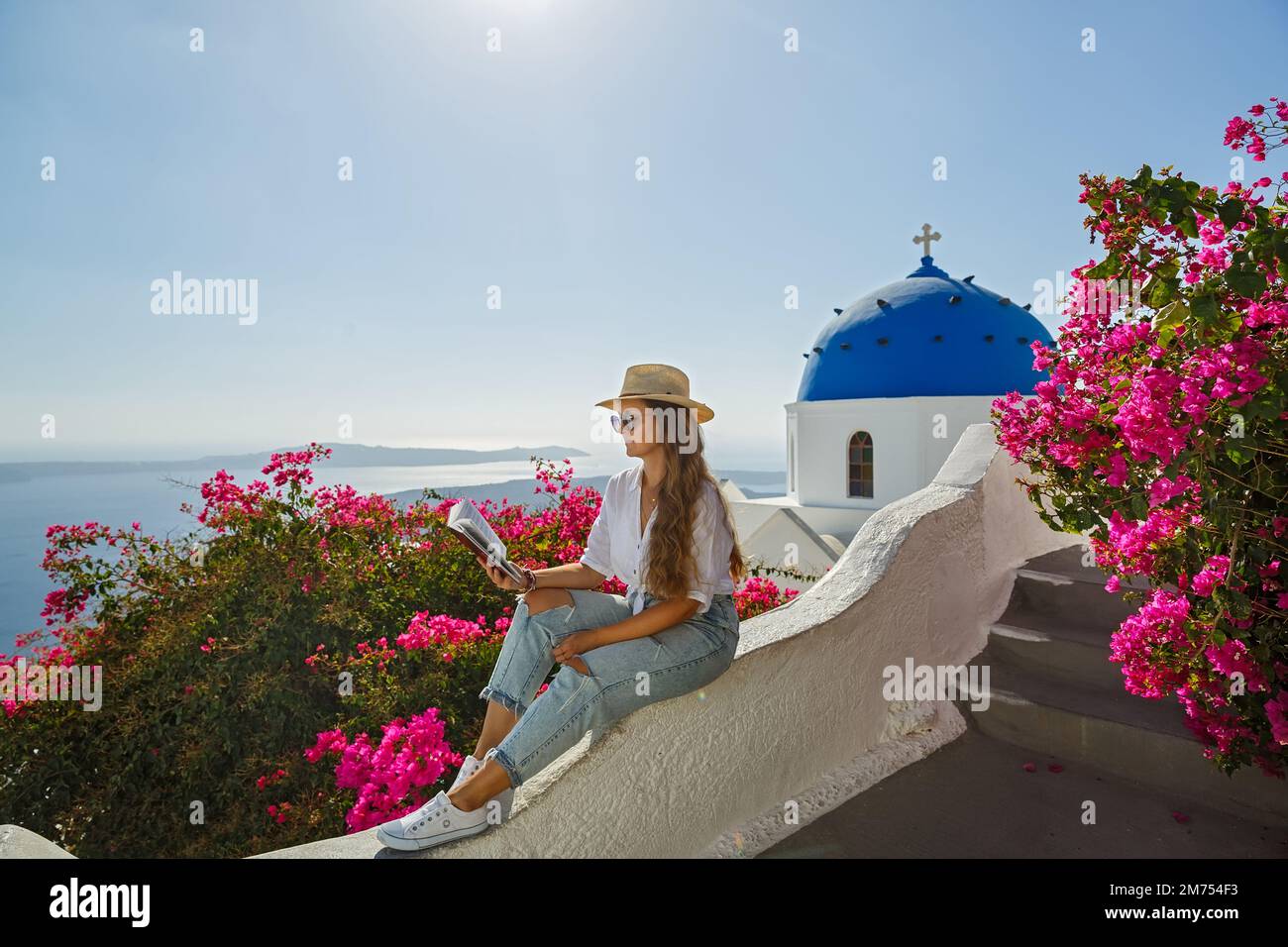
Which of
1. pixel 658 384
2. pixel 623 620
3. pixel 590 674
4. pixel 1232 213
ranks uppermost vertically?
pixel 1232 213

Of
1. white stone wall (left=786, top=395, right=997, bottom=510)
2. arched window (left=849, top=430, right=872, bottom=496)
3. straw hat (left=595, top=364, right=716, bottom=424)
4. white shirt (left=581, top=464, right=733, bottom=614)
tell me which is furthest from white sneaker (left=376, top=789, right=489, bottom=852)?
arched window (left=849, top=430, right=872, bottom=496)

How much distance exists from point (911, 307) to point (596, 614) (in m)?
15.3

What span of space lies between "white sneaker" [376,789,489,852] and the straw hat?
4.68 ft

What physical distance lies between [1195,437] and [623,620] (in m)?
1.88

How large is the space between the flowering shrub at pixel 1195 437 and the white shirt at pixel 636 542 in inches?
52.7

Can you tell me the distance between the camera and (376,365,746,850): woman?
2.08 meters

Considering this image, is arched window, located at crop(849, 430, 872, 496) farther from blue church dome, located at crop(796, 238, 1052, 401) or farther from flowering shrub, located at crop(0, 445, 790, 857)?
flowering shrub, located at crop(0, 445, 790, 857)

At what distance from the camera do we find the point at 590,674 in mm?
2205

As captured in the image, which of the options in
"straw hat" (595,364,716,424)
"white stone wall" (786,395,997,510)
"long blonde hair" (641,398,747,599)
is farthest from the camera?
"white stone wall" (786,395,997,510)

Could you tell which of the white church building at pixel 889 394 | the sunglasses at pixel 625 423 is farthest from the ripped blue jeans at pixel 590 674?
the white church building at pixel 889 394

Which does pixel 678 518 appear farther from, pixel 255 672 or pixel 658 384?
pixel 255 672

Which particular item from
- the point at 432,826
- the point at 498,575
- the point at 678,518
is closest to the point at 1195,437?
→ the point at 678,518

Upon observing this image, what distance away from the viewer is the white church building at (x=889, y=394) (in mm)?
15188

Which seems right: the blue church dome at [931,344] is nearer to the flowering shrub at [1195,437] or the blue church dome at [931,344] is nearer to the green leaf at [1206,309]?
the flowering shrub at [1195,437]
